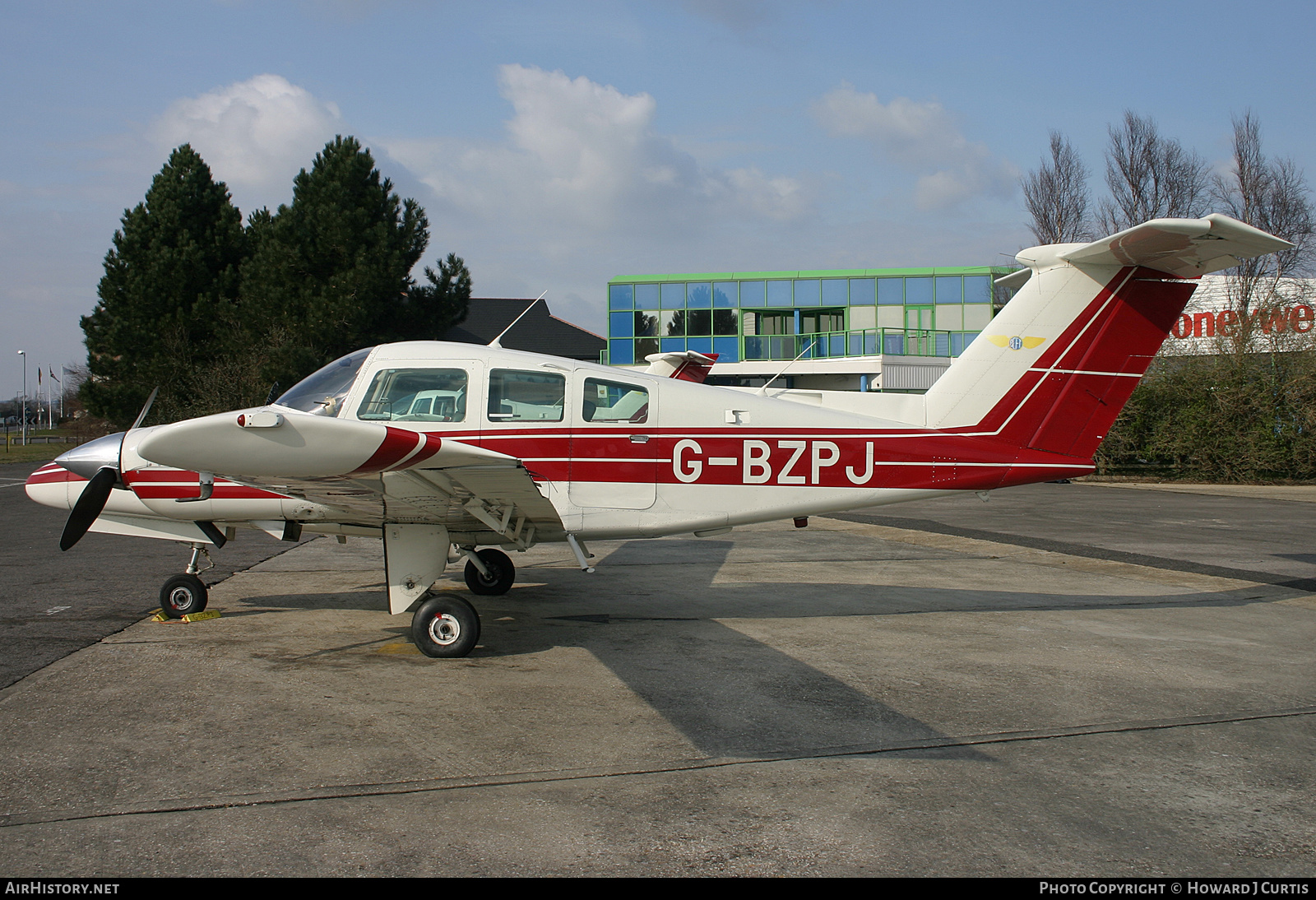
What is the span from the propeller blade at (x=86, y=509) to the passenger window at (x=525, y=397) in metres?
2.72

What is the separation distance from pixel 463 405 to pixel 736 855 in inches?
170

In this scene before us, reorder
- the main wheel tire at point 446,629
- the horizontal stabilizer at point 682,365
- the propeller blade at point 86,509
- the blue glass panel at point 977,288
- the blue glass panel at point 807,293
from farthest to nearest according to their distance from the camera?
1. the blue glass panel at point 807,293
2. the blue glass panel at point 977,288
3. the horizontal stabilizer at point 682,365
4. the main wheel tire at point 446,629
5. the propeller blade at point 86,509

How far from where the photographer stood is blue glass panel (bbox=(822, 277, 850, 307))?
1357 inches

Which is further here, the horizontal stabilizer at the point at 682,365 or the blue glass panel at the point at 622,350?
the blue glass panel at the point at 622,350

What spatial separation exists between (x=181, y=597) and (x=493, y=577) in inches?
106

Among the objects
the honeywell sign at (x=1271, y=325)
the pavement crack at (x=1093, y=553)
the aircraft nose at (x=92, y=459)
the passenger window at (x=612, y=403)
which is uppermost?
the honeywell sign at (x=1271, y=325)

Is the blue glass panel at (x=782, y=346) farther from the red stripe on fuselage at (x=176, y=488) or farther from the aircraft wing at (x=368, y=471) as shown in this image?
the red stripe on fuselage at (x=176, y=488)

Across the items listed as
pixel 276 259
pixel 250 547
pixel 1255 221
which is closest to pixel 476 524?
pixel 250 547

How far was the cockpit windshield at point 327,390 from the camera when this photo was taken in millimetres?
6652

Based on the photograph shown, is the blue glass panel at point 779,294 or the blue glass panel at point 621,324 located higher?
the blue glass panel at point 779,294

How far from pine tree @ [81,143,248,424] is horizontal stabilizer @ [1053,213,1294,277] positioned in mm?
30372

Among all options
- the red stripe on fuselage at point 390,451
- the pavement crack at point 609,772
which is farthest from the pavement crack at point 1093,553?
the red stripe on fuselage at point 390,451

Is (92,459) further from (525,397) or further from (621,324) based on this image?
(621,324)
